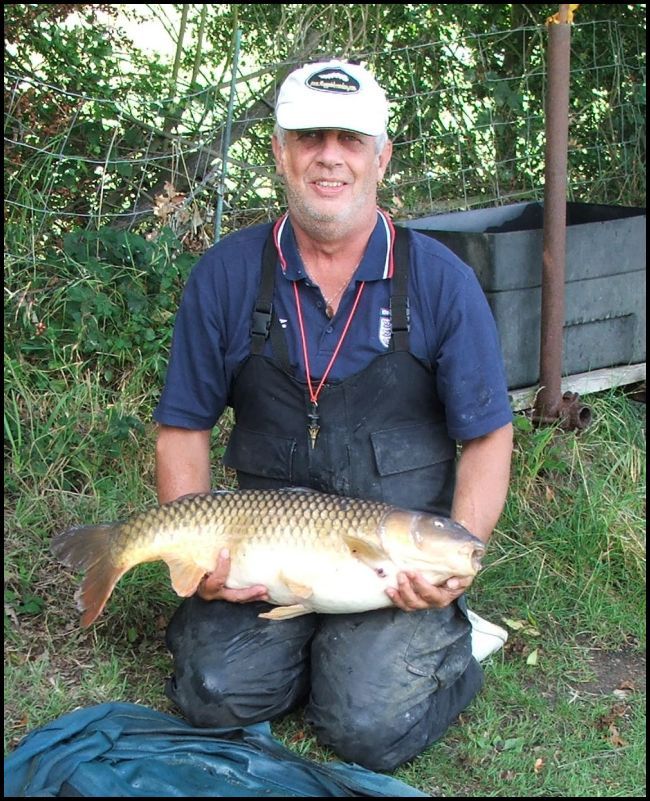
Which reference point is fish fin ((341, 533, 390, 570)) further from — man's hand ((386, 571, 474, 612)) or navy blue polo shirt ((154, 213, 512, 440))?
navy blue polo shirt ((154, 213, 512, 440))

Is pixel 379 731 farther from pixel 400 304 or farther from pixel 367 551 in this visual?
pixel 400 304

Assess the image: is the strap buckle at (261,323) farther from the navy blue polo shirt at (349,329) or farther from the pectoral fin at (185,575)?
the pectoral fin at (185,575)

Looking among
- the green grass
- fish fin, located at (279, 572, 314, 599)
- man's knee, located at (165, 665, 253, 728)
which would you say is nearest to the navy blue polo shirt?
fish fin, located at (279, 572, 314, 599)

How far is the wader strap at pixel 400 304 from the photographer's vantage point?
3.36 meters

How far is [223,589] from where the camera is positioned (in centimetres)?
322

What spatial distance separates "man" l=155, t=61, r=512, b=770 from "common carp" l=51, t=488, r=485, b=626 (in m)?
0.17

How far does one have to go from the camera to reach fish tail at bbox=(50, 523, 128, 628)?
10.3 ft

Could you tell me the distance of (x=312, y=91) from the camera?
3.33 m

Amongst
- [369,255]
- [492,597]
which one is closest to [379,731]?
[492,597]

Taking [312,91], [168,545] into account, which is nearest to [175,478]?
[168,545]

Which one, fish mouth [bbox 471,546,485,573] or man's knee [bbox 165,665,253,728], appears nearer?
fish mouth [bbox 471,546,485,573]

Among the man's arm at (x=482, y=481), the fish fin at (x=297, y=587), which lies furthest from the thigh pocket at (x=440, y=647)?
the fish fin at (x=297, y=587)

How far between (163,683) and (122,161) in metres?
2.90

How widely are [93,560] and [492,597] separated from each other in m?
1.70
